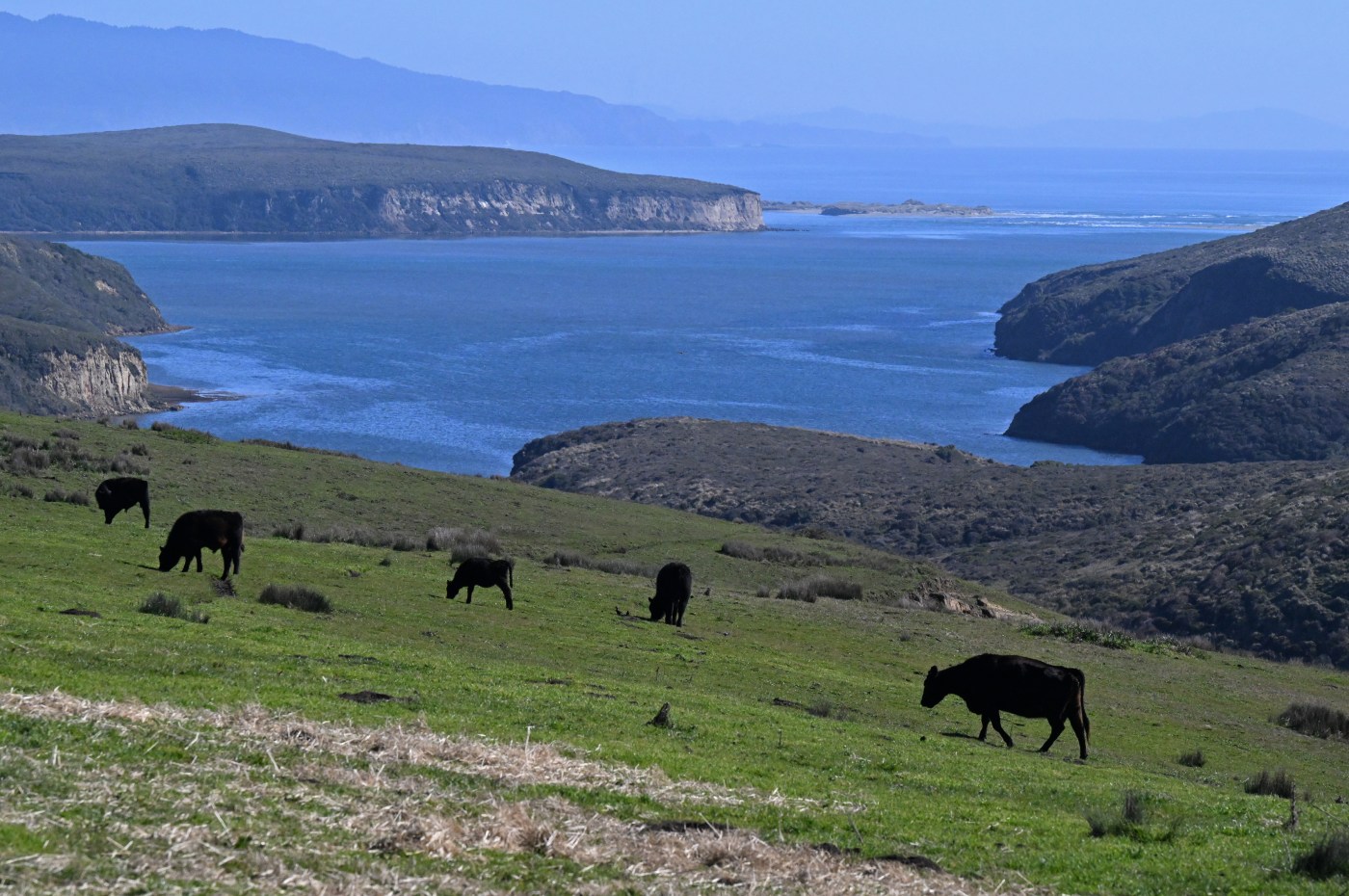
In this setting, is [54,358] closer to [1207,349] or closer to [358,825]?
[1207,349]

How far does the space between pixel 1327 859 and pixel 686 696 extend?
8986 mm

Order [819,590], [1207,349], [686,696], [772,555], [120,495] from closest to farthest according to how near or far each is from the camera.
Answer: [686,696] < [120,495] < [819,590] < [772,555] < [1207,349]

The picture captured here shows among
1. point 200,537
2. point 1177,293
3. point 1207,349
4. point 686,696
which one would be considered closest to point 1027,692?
point 686,696

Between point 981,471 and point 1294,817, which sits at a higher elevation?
point 1294,817

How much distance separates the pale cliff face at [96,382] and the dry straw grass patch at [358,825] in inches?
3480

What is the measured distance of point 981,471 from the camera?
70938mm

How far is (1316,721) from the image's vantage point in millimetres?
24156

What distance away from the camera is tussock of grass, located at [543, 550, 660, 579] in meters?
35.0

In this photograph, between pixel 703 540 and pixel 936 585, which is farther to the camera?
pixel 703 540

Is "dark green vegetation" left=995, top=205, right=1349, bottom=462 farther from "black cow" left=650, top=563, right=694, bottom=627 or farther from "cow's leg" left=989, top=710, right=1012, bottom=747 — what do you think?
"cow's leg" left=989, top=710, right=1012, bottom=747

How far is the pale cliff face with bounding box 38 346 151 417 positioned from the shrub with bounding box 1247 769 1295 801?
3452 inches

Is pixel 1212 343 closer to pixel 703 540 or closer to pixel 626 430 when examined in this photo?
pixel 626 430

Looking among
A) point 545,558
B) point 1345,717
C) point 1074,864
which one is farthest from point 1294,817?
point 545,558

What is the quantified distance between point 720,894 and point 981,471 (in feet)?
209
